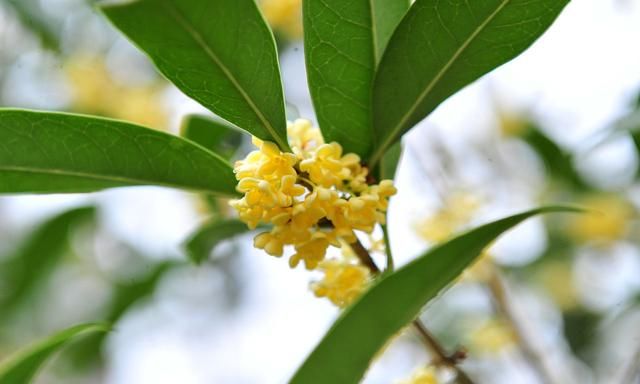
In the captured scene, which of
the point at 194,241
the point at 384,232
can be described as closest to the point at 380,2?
the point at 384,232

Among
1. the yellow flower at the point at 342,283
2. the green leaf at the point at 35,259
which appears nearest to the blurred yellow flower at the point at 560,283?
the green leaf at the point at 35,259

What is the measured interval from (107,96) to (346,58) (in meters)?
2.78

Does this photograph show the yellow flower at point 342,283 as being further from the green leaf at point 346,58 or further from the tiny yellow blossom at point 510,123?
the tiny yellow blossom at point 510,123

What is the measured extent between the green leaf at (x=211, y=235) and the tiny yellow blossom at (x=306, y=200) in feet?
1.26

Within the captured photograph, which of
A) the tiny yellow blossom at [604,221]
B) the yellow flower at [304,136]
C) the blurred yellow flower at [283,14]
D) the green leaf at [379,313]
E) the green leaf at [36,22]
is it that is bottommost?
the tiny yellow blossom at [604,221]

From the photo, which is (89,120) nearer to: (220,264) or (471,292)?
(471,292)

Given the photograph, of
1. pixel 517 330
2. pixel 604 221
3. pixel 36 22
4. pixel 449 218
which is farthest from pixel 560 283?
pixel 36 22

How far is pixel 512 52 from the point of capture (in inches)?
40.3

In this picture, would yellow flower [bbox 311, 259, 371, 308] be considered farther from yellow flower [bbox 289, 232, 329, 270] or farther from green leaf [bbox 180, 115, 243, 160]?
green leaf [bbox 180, 115, 243, 160]

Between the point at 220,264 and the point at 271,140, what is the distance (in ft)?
9.18

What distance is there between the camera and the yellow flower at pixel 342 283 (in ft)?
Result: 3.74

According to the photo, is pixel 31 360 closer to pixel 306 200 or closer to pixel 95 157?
pixel 95 157

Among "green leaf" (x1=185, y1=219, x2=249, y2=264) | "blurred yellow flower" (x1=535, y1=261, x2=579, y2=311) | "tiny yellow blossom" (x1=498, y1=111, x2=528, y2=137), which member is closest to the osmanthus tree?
"green leaf" (x1=185, y1=219, x2=249, y2=264)

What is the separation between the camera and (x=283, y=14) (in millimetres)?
2545
